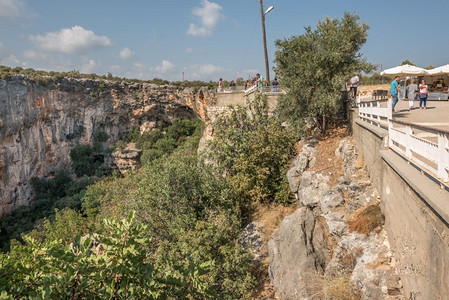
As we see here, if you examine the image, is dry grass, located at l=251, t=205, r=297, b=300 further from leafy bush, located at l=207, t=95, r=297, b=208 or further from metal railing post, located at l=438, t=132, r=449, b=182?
metal railing post, located at l=438, t=132, r=449, b=182

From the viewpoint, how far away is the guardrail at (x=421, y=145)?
4.05 metres

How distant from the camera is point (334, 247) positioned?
28.9 ft

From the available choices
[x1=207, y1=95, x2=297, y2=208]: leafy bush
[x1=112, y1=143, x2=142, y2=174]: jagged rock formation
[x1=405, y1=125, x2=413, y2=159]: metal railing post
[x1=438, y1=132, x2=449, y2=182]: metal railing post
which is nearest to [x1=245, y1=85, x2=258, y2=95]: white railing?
[x1=207, y1=95, x2=297, y2=208]: leafy bush

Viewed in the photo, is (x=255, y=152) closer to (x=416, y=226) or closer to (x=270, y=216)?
(x=270, y=216)

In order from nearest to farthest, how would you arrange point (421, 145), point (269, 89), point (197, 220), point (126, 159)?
point (421, 145) < point (197, 220) < point (269, 89) < point (126, 159)

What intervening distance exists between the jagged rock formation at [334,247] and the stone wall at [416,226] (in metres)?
0.42

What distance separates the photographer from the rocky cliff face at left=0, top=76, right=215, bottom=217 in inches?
1318

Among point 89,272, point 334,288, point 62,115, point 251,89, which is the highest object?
point 251,89

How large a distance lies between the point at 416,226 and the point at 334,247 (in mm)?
4355

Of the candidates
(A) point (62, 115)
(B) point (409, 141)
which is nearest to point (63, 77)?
(A) point (62, 115)

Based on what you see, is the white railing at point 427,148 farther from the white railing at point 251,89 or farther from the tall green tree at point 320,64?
the white railing at point 251,89

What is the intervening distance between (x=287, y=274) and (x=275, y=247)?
1092 mm

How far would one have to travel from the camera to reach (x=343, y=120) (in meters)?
15.0

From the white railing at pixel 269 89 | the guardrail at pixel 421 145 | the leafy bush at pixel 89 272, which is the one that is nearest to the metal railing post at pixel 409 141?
the guardrail at pixel 421 145
